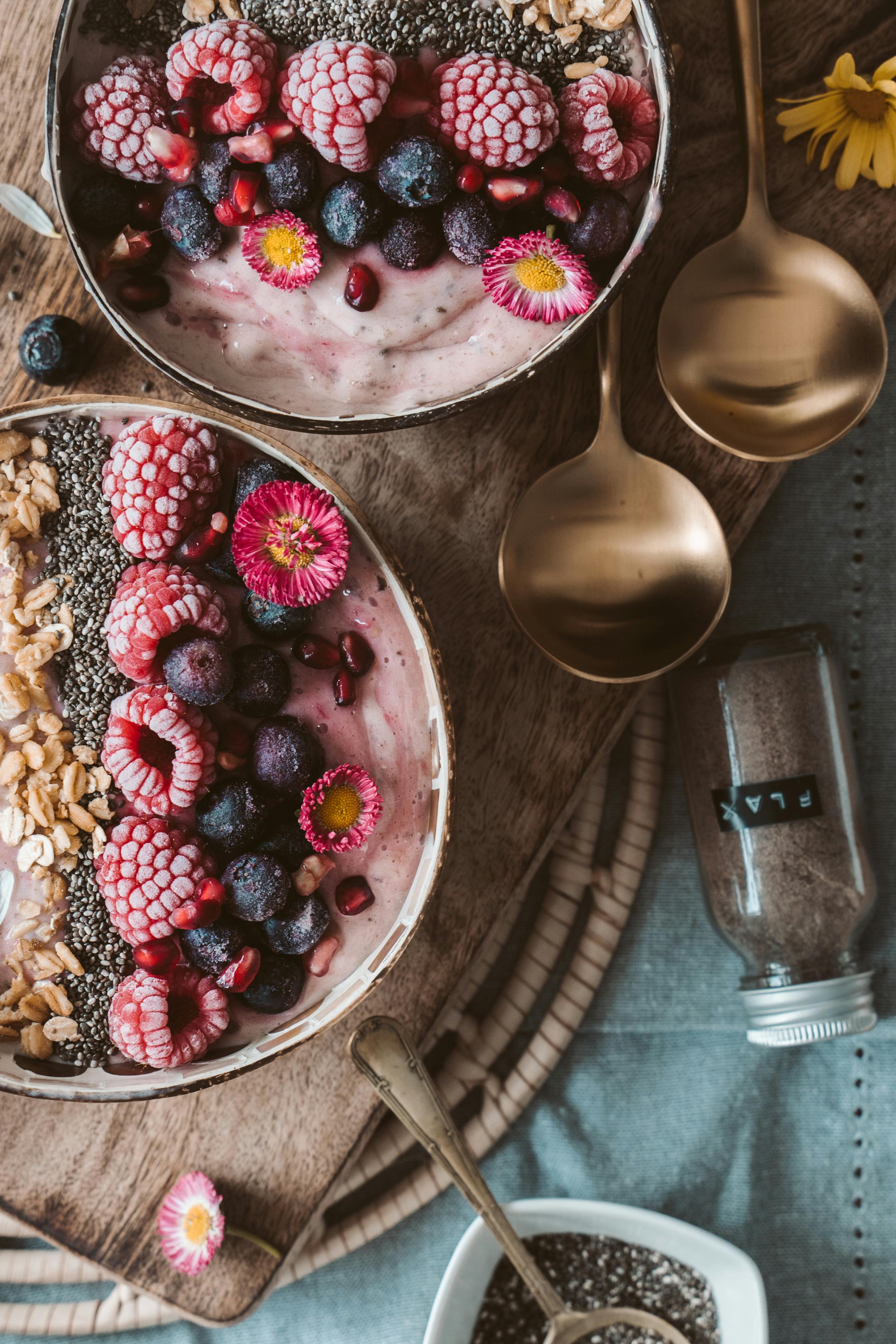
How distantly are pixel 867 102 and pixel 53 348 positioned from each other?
919 mm

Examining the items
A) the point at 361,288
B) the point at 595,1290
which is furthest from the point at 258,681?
the point at 595,1290

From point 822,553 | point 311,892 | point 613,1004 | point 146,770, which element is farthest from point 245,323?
point 613,1004

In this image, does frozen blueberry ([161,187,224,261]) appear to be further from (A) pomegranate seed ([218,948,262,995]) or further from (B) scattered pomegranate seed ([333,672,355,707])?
(A) pomegranate seed ([218,948,262,995])

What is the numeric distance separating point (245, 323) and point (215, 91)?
206 mm

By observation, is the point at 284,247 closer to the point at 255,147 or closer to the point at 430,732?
the point at 255,147

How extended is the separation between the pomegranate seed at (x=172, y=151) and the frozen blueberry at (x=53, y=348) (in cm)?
24

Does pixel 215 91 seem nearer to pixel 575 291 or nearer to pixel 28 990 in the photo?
pixel 575 291

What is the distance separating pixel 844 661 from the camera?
1400mm

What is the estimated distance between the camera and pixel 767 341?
1156 mm

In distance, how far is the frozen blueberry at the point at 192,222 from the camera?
38.1 inches

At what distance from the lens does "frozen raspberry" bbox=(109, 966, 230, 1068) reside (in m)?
0.97

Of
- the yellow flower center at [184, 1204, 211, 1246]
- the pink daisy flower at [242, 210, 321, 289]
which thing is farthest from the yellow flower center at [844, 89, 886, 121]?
the yellow flower center at [184, 1204, 211, 1246]

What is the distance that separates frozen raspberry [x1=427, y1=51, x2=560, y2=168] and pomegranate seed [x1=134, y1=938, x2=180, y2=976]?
0.78 meters

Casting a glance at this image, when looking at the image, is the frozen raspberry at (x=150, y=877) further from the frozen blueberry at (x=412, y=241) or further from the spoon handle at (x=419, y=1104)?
the frozen blueberry at (x=412, y=241)
